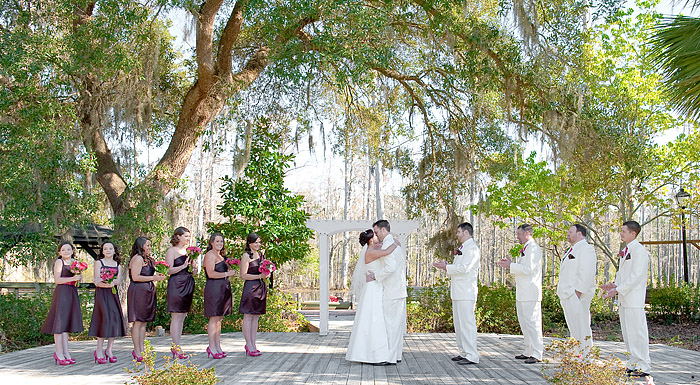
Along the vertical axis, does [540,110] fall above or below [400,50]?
below

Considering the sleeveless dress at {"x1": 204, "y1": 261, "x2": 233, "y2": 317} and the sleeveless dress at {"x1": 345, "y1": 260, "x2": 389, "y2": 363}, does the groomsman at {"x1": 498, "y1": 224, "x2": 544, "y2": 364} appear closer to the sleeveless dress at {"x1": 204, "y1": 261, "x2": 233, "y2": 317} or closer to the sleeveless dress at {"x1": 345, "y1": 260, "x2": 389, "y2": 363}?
the sleeveless dress at {"x1": 345, "y1": 260, "x2": 389, "y2": 363}

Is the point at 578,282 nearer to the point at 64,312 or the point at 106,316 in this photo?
the point at 106,316

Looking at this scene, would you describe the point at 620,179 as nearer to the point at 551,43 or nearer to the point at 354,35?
the point at 551,43

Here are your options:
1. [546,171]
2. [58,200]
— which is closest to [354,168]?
[546,171]

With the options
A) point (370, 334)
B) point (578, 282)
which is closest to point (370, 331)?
point (370, 334)

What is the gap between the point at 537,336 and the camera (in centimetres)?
641

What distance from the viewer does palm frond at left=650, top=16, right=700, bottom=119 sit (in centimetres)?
642

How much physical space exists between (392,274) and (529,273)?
1.47 meters

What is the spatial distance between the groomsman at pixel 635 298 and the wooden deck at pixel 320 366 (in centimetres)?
26

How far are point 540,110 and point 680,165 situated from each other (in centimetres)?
747

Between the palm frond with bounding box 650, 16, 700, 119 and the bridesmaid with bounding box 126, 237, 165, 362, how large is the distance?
6.03 meters

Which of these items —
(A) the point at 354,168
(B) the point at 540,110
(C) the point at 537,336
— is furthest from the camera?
(A) the point at 354,168

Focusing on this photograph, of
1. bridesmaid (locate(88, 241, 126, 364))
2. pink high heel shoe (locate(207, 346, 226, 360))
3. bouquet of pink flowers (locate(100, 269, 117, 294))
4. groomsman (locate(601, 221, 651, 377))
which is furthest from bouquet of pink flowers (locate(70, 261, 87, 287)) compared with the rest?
groomsman (locate(601, 221, 651, 377))

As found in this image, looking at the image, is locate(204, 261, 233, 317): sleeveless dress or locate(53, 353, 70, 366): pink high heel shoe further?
locate(204, 261, 233, 317): sleeveless dress
